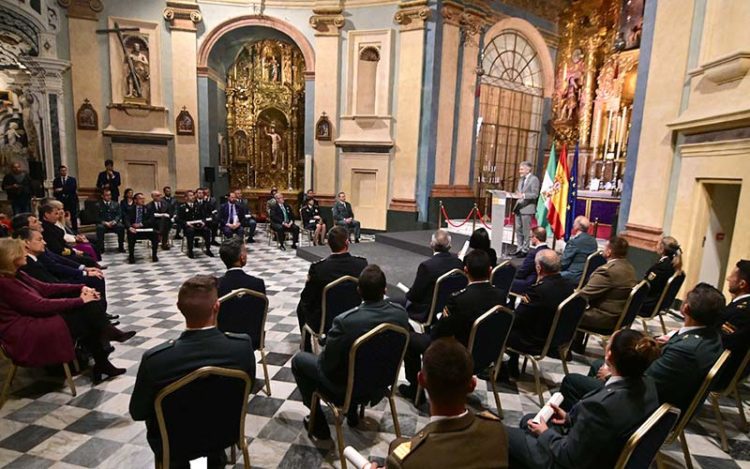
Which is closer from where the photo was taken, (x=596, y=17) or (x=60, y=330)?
(x=60, y=330)

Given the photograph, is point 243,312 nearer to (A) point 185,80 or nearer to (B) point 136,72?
(A) point 185,80

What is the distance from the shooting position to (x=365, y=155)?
10625mm

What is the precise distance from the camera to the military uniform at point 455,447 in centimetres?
118

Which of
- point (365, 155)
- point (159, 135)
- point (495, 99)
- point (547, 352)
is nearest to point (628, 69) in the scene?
point (495, 99)

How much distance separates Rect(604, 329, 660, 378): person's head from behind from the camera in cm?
161

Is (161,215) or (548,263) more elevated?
(548,263)

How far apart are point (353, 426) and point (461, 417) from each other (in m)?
1.74

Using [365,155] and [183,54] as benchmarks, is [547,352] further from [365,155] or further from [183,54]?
[183,54]

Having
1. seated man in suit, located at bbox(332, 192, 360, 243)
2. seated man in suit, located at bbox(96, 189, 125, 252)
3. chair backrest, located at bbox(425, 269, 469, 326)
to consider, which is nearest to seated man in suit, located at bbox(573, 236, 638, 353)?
chair backrest, located at bbox(425, 269, 469, 326)

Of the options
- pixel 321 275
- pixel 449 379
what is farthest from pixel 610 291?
pixel 449 379

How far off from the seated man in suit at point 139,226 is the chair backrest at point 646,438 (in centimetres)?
782

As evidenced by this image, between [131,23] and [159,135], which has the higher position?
[131,23]

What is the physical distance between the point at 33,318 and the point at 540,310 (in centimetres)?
353

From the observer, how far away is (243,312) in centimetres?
297
